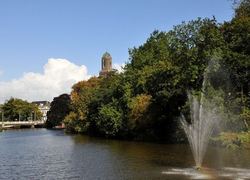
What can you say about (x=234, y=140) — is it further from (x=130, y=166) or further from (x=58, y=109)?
(x=58, y=109)

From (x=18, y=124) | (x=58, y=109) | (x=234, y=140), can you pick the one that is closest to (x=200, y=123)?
(x=234, y=140)

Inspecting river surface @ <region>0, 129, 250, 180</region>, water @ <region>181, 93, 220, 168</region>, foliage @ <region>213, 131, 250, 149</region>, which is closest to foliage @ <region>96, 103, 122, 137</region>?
water @ <region>181, 93, 220, 168</region>

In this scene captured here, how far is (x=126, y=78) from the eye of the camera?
8338cm

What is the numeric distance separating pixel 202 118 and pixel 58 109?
124993mm

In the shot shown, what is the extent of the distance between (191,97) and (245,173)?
25432 mm

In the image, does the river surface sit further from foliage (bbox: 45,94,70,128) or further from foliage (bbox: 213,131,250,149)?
foliage (bbox: 45,94,70,128)

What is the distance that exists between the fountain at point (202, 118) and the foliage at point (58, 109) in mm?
117195

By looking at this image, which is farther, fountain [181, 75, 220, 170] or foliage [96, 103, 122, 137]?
foliage [96, 103, 122, 137]

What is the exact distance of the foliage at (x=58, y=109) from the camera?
173 m

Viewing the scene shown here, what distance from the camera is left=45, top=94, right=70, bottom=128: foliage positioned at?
17262cm

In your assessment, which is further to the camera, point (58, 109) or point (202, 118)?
point (58, 109)

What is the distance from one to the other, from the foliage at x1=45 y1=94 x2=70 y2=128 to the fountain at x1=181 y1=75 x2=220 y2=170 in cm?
11719

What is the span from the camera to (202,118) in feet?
179

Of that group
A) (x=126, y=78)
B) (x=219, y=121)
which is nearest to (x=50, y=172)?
(x=219, y=121)
